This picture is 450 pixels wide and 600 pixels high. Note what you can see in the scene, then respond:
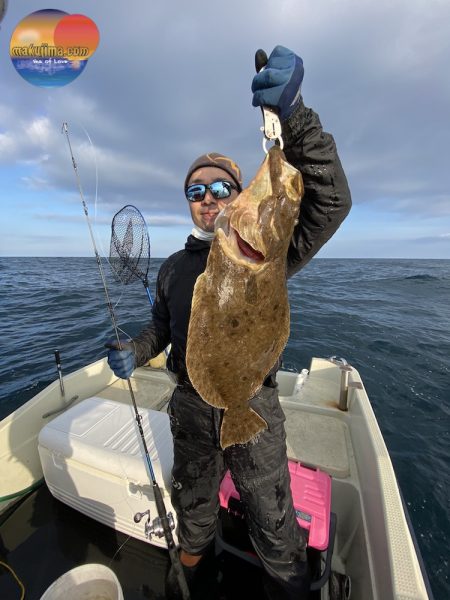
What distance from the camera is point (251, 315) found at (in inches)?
83.0

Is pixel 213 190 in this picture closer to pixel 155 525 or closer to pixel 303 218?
pixel 303 218

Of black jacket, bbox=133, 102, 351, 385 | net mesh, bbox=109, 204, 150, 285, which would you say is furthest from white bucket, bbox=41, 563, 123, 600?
net mesh, bbox=109, 204, 150, 285

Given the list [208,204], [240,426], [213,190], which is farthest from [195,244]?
[240,426]

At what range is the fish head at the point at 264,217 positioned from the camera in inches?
74.4

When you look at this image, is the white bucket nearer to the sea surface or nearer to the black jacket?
the black jacket

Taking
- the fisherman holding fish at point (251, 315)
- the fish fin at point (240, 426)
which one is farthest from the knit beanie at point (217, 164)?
the fish fin at point (240, 426)

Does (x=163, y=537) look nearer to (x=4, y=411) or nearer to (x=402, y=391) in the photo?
(x=4, y=411)

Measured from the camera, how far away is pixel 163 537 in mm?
2879

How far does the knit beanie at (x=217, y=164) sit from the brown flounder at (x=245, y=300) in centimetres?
86

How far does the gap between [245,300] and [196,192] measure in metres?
1.15

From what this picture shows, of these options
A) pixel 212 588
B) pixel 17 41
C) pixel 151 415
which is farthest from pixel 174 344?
pixel 17 41

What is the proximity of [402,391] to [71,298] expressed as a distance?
1821 centimetres
